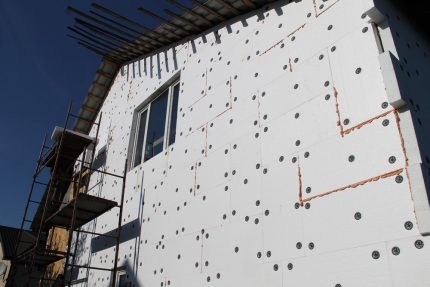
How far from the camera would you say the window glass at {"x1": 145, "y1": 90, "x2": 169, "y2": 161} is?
26.1 feet

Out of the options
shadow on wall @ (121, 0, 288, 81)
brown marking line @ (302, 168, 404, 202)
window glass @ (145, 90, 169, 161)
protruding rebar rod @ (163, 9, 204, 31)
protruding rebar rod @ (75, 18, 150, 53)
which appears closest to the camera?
brown marking line @ (302, 168, 404, 202)

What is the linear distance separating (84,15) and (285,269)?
22.2 feet

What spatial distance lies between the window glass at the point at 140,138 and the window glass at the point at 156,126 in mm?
344

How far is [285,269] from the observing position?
3818 mm

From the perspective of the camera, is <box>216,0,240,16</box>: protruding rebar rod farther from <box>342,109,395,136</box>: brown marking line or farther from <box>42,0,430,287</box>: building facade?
<box>342,109,395,136</box>: brown marking line

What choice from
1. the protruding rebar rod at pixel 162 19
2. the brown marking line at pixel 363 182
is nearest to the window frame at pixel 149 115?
the protruding rebar rod at pixel 162 19

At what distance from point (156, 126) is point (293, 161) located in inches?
189

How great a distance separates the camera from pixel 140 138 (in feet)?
29.9

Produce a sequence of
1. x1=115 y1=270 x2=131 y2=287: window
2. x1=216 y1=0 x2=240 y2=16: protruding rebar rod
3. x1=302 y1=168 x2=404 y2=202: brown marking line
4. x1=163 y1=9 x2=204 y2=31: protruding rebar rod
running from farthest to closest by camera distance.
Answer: x1=163 y1=9 x2=204 y2=31: protruding rebar rod
x1=115 y1=270 x2=131 y2=287: window
x1=216 y1=0 x2=240 y2=16: protruding rebar rod
x1=302 y1=168 x2=404 y2=202: brown marking line

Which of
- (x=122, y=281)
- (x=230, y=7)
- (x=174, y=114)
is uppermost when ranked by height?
(x=230, y=7)

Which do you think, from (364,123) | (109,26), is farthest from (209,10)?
(364,123)

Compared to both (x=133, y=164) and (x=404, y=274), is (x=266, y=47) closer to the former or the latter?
(x=404, y=274)

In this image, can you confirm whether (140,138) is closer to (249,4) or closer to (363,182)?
(249,4)

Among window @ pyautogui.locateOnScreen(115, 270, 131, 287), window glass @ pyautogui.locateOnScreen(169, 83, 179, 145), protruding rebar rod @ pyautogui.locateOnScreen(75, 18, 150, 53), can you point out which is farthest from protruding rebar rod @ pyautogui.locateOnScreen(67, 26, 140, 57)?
window @ pyautogui.locateOnScreen(115, 270, 131, 287)
